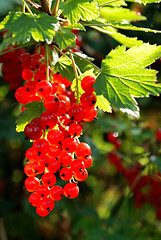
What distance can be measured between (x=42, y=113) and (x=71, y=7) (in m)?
0.42

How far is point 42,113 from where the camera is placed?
1.06m

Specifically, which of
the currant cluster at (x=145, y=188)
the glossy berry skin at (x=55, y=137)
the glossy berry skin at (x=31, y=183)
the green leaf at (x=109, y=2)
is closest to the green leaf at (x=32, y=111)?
the glossy berry skin at (x=55, y=137)

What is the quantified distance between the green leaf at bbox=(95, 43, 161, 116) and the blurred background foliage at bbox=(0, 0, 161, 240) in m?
0.66

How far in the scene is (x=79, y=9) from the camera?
114 cm

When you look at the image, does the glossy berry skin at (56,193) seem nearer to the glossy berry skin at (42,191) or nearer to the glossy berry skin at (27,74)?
the glossy berry skin at (42,191)

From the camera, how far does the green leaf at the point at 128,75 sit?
3.64 ft

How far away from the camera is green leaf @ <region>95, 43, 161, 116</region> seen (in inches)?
43.7

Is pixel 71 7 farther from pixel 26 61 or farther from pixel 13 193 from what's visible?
pixel 13 193

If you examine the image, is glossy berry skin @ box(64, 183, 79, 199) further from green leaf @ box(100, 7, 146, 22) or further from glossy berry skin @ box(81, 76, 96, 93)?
green leaf @ box(100, 7, 146, 22)

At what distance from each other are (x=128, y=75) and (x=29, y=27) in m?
0.40

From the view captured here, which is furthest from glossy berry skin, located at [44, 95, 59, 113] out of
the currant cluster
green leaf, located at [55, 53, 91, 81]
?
the currant cluster

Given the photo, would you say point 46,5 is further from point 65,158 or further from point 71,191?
point 71,191

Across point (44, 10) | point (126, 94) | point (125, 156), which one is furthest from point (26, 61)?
point (125, 156)

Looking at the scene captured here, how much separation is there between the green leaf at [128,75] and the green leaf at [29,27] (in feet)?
0.81
